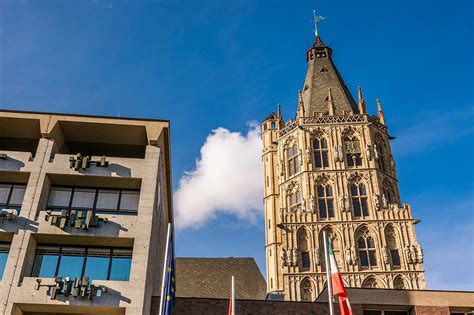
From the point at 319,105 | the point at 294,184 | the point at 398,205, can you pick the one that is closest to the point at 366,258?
the point at 398,205

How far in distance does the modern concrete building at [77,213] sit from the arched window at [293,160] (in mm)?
35724

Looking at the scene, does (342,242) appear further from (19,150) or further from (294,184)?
(19,150)

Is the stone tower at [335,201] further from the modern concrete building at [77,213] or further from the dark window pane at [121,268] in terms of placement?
the dark window pane at [121,268]

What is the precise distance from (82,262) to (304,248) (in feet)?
115

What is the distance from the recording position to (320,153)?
60.3 meters

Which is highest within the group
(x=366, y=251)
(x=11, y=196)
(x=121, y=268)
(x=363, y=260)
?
(x=366, y=251)

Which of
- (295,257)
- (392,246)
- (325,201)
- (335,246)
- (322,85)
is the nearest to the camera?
(295,257)

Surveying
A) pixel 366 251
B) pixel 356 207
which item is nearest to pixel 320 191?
pixel 356 207

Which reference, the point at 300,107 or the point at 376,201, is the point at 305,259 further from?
the point at 300,107

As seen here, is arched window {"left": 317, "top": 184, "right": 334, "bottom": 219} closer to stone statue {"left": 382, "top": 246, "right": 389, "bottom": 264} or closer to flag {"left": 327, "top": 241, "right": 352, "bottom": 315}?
stone statue {"left": 382, "top": 246, "right": 389, "bottom": 264}

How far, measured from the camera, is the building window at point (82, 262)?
21328 mm

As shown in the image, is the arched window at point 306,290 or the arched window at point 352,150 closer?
the arched window at point 306,290

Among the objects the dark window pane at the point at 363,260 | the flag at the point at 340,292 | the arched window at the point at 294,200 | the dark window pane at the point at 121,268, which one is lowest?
the flag at the point at 340,292

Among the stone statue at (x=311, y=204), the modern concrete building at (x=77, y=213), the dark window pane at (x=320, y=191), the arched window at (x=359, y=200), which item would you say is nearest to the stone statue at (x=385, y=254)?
the arched window at (x=359, y=200)
